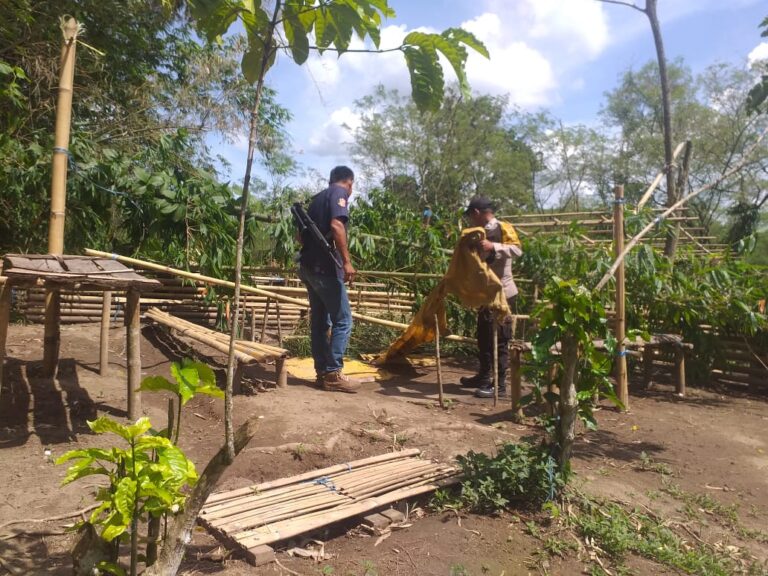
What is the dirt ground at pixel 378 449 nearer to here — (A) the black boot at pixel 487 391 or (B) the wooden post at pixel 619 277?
(A) the black boot at pixel 487 391

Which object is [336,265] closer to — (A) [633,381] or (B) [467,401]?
(B) [467,401]

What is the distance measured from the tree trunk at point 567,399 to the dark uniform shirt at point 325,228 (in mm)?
2468

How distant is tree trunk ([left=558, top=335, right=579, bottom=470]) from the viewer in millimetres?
3184

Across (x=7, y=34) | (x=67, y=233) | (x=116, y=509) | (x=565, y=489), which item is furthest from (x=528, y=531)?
(x=7, y=34)

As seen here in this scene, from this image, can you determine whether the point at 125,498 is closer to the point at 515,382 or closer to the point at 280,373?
the point at 280,373

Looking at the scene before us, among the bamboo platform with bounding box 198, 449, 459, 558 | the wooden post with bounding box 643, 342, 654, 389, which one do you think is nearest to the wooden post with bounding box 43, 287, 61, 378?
the bamboo platform with bounding box 198, 449, 459, 558

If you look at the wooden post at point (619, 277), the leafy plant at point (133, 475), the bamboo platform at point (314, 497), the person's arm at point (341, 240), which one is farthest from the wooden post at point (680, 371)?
the leafy plant at point (133, 475)

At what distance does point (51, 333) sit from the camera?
452 centimetres

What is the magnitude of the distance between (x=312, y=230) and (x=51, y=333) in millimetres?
2140

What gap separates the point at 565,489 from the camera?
3260mm

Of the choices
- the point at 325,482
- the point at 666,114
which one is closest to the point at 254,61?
the point at 325,482

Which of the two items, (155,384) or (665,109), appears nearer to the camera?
(155,384)

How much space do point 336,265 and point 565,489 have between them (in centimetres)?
268

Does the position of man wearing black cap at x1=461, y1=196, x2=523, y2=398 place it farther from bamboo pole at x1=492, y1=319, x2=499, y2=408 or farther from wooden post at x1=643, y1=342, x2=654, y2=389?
wooden post at x1=643, y1=342, x2=654, y2=389
